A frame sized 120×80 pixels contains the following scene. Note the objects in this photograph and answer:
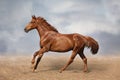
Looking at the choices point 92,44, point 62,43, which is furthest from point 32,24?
point 92,44

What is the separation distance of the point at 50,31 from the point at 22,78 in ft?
10.8

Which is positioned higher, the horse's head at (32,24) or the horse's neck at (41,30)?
the horse's head at (32,24)

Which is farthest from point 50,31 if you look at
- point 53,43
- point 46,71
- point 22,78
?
point 22,78

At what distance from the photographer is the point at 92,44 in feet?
64.2

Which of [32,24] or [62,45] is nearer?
[62,45]

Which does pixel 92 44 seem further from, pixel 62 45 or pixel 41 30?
pixel 41 30

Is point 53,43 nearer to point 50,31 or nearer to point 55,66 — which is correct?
point 50,31

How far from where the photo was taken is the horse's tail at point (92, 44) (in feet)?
63.9

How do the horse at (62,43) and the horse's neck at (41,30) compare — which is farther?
the horse's neck at (41,30)

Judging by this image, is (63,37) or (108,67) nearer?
(63,37)

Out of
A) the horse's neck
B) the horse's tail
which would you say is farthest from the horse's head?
the horse's tail

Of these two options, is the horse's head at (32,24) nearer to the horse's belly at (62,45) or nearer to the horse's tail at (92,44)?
the horse's belly at (62,45)

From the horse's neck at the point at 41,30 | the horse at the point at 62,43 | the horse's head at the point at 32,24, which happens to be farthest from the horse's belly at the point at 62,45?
the horse's head at the point at 32,24

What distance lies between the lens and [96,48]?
65.0 feet
